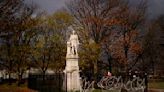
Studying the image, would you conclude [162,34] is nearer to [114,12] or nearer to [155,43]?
[155,43]

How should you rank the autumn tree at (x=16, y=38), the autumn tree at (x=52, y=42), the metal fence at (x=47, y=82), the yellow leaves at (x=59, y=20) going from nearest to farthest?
1. the metal fence at (x=47, y=82)
2. the autumn tree at (x=16, y=38)
3. the yellow leaves at (x=59, y=20)
4. the autumn tree at (x=52, y=42)

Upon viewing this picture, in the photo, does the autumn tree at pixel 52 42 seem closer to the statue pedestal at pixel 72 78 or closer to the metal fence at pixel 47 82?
the metal fence at pixel 47 82

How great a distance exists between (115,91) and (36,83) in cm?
894

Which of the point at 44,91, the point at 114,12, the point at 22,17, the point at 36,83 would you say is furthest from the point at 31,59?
the point at 44,91

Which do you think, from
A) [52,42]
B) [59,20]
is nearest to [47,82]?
[52,42]

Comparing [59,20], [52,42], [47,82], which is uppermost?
[59,20]

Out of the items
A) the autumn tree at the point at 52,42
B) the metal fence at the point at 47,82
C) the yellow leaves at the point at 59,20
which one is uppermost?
the yellow leaves at the point at 59,20

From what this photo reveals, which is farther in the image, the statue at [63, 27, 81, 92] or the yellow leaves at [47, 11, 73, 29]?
the yellow leaves at [47, 11, 73, 29]

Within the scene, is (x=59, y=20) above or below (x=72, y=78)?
above

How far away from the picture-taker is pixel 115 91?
31.2 meters

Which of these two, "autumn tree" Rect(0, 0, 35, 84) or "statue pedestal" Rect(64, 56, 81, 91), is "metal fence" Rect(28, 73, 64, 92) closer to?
"statue pedestal" Rect(64, 56, 81, 91)

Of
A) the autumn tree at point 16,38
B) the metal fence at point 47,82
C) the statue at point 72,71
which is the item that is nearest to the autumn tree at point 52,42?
the autumn tree at point 16,38

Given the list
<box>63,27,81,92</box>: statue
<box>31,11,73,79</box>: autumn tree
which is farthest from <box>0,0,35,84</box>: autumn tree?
<box>63,27,81,92</box>: statue

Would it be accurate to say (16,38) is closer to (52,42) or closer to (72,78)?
(52,42)
